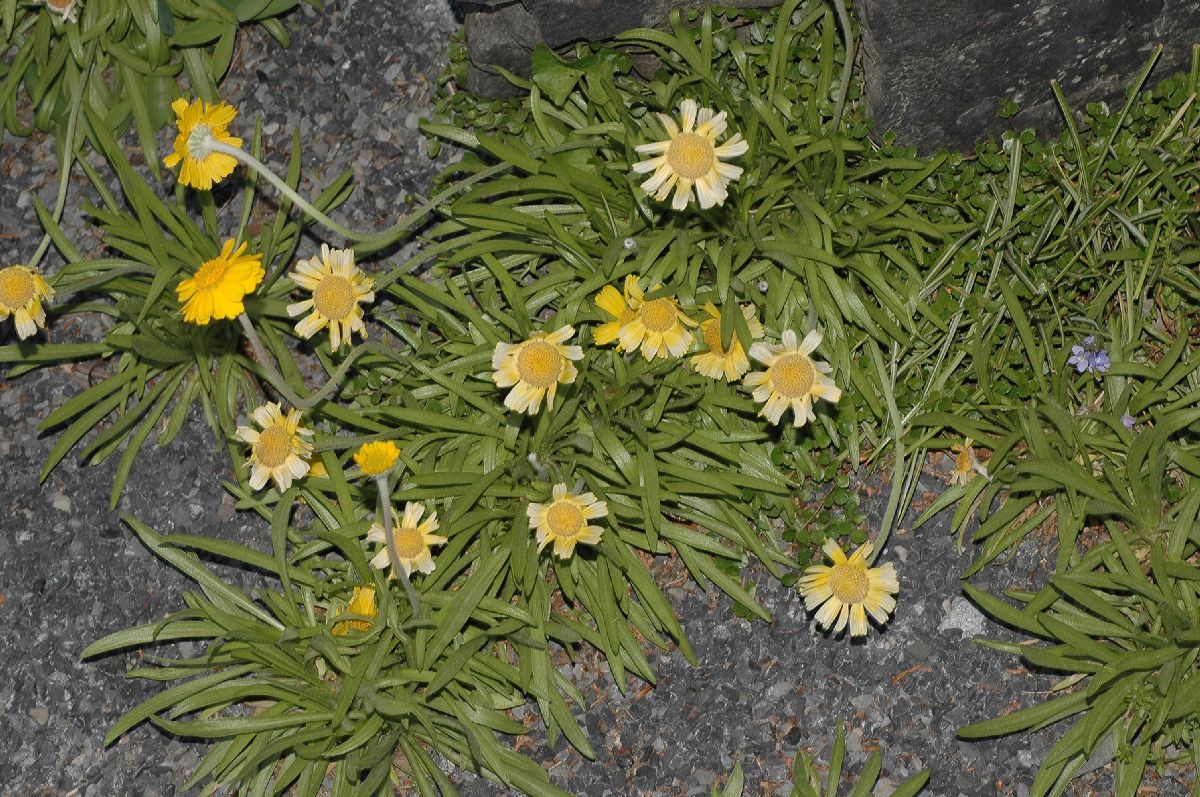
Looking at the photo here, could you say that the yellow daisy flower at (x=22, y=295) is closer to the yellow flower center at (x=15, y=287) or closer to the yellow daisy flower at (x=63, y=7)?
the yellow flower center at (x=15, y=287)

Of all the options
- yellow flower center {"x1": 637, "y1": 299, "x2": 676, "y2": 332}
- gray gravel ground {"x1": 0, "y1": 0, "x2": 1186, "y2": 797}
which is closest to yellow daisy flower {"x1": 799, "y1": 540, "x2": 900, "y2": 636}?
gray gravel ground {"x1": 0, "y1": 0, "x2": 1186, "y2": 797}

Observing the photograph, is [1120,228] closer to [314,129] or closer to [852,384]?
[852,384]

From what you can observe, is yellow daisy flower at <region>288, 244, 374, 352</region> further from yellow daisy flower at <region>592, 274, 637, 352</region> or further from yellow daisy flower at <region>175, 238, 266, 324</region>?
yellow daisy flower at <region>592, 274, 637, 352</region>

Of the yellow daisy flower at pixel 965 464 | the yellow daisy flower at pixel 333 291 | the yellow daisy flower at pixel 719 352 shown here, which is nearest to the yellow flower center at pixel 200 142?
the yellow daisy flower at pixel 333 291

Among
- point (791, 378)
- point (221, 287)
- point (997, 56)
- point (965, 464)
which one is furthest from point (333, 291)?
point (997, 56)

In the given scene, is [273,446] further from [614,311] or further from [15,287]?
[614,311]

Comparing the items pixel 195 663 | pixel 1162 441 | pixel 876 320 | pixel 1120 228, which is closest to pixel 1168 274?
pixel 1120 228
